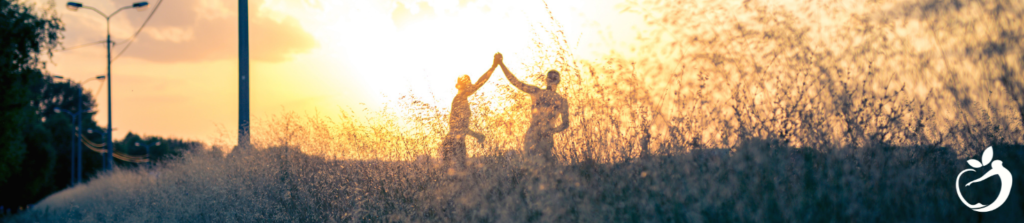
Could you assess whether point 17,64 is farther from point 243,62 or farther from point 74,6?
point 74,6

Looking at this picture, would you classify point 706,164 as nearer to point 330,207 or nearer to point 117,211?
point 330,207

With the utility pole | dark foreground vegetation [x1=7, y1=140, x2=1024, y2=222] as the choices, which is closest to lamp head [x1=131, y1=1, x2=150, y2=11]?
the utility pole

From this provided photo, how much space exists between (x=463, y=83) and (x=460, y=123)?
1.73ft

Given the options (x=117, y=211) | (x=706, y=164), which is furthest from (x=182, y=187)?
(x=706, y=164)

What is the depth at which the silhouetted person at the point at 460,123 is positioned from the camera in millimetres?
3406

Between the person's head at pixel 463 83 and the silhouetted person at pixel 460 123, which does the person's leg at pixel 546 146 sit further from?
the person's head at pixel 463 83

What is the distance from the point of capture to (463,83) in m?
4.17

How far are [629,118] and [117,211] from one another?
7.68 m

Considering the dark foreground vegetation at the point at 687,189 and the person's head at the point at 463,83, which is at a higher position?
the person's head at the point at 463,83

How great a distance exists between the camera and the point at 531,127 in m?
3.39

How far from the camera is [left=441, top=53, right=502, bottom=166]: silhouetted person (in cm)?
341

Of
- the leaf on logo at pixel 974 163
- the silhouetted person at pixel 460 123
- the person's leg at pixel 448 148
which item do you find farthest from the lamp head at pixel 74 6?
the leaf on logo at pixel 974 163

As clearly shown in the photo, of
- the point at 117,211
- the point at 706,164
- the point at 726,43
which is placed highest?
the point at 726,43

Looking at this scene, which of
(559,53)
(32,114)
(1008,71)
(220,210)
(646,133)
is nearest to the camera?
(1008,71)
